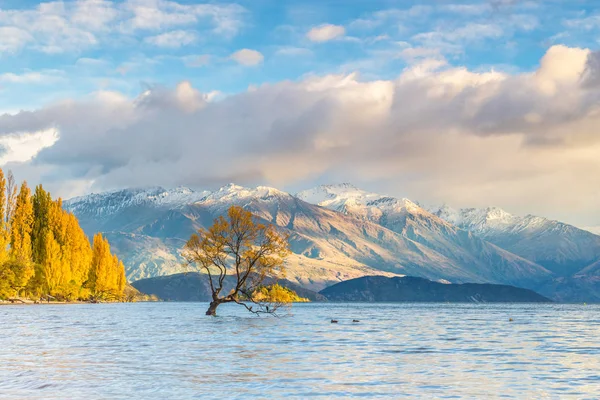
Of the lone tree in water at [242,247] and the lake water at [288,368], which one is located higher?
the lone tree in water at [242,247]

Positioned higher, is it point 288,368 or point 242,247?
point 242,247

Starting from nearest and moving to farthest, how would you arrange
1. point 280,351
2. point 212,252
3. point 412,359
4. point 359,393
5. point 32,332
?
point 359,393 < point 412,359 < point 280,351 < point 32,332 < point 212,252

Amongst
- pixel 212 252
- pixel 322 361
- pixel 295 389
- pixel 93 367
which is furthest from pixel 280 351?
pixel 212 252

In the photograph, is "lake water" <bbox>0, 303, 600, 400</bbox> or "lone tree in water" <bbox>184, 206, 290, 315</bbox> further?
"lone tree in water" <bbox>184, 206, 290, 315</bbox>

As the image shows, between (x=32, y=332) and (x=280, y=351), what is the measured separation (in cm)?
3769

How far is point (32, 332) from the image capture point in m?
84.9

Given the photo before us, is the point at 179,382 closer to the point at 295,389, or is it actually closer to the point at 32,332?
the point at 295,389

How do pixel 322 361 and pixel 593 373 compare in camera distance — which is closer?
pixel 593 373

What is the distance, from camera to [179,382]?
136 feet

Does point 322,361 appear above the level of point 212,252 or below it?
below


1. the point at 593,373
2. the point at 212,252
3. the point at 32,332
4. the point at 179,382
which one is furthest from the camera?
the point at 212,252

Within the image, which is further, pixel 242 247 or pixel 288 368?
pixel 242 247

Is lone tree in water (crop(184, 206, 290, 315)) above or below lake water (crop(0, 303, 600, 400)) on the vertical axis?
above

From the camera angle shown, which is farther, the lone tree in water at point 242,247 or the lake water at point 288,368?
the lone tree in water at point 242,247
